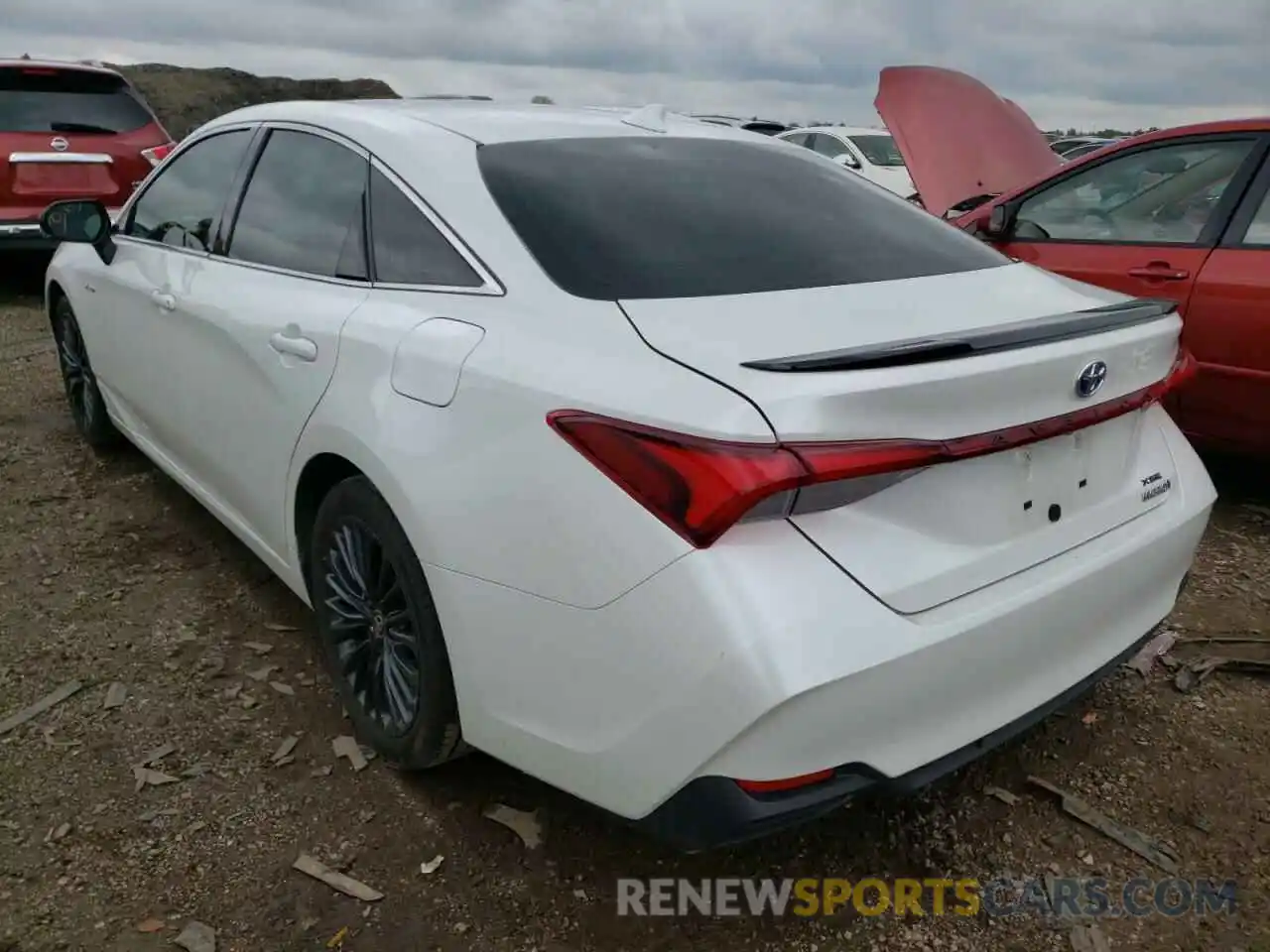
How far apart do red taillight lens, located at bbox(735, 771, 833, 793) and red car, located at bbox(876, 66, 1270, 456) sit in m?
2.87

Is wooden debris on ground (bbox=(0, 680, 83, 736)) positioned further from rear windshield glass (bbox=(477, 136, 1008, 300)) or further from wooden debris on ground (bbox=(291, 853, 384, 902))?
rear windshield glass (bbox=(477, 136, 1008, 300))

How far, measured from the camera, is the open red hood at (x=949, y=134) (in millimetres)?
5465

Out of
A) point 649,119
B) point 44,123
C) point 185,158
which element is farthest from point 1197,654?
point 44,123

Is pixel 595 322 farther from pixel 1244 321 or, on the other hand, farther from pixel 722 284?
pixel 1244 321

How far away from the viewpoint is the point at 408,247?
236 cm

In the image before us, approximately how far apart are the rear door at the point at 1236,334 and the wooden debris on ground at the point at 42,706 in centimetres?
383

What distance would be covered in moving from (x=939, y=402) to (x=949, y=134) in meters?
4.37

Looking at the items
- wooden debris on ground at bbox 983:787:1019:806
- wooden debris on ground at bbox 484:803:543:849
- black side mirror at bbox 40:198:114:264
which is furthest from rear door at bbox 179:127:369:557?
wooden debris on ground at bbox 983:787:1019:806

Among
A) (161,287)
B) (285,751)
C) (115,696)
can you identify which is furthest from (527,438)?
(161,287)

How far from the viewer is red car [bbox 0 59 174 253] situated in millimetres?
7668

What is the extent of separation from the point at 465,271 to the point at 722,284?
53 centimetres

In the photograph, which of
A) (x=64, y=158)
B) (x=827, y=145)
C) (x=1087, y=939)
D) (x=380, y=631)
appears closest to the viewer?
(x=1087, y=939)

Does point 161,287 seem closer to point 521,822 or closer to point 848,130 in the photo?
point 521,822

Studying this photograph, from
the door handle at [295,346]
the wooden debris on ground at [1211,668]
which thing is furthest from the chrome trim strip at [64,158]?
the wooden debris on ground at [1211,668]
